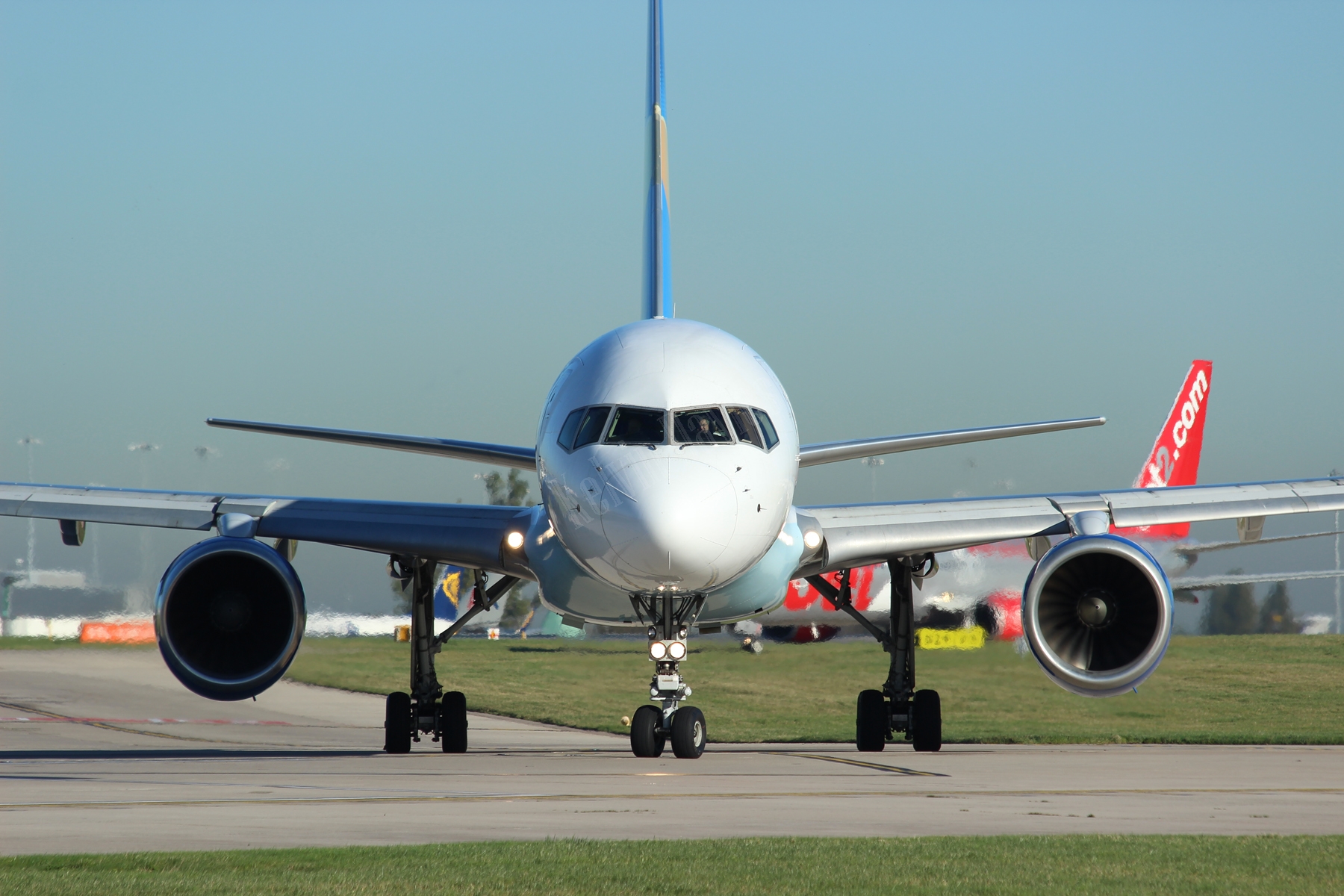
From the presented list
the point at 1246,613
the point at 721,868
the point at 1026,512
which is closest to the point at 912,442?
the point at 1026,512

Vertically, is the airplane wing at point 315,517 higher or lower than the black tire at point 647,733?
higher

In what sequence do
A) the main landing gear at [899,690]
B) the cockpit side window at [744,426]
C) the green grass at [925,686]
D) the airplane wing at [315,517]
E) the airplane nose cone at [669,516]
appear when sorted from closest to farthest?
the airplane nose cone at [669,516] → the cockpit side window at [744,426] → the airplane wing at [315,517] → the main landing gear at [899,690] → the green grass at [925,686]

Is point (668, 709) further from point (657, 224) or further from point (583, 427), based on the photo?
point (657, 224)

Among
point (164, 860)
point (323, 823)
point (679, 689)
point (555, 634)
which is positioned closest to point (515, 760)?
point (679, 689)

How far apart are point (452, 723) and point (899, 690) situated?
5.34 m

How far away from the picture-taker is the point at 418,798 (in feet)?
36.5

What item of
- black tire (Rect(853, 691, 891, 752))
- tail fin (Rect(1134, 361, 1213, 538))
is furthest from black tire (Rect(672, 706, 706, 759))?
tail fin (Rect(1134, 361, 1213, 538))

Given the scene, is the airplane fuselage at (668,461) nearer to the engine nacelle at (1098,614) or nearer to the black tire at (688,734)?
the black tire at (688,734)

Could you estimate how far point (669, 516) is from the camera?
1270 cm

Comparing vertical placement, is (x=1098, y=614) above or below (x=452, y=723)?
above

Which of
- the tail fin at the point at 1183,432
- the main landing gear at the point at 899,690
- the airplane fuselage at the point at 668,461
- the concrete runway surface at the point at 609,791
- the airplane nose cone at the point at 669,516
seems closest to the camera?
the concrete runway surface at the point at 609,791

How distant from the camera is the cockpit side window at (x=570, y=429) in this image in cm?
1381

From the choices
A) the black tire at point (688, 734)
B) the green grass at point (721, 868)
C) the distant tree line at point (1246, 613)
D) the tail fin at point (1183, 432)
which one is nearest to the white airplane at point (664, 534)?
the black tire at point (688, 734)

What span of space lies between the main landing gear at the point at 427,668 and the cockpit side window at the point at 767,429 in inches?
194
